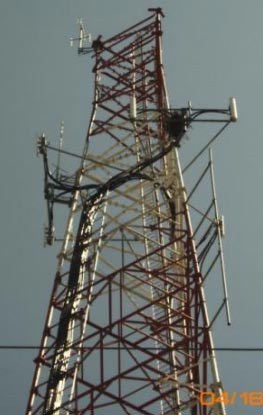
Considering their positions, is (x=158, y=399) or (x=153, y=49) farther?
(x=153, y=49)

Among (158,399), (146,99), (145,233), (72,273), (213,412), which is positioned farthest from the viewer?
(146,99)

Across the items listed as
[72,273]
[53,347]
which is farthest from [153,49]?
[53,347]

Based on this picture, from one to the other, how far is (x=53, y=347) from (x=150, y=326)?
2116mm

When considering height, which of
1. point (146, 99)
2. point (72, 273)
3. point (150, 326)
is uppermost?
point (146, 99)

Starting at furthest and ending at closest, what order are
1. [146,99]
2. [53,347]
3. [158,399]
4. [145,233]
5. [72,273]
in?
[146,99] < [145,233] < [72,273] < [53,347] < [158,399]

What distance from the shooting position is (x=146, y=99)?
926 inches

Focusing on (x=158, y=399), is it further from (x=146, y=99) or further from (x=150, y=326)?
(x=146, y=99)

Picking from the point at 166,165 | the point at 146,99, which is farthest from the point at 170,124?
the point at 146,99

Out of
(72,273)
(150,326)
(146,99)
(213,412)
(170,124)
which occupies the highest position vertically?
(146,99)

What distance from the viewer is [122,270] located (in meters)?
17.6

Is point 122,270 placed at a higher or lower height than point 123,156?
lower

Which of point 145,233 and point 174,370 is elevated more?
point 145,233

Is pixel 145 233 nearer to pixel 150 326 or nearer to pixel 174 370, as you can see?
pixel 150 326

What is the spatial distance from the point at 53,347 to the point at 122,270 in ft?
6.74
